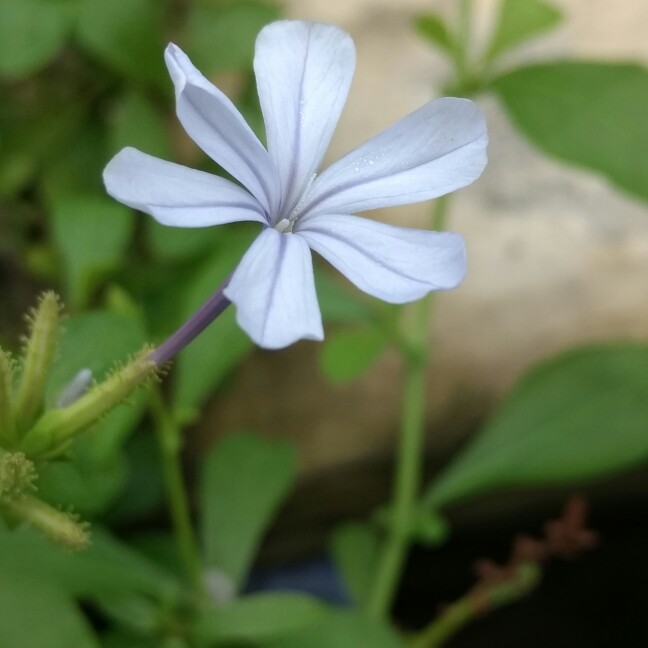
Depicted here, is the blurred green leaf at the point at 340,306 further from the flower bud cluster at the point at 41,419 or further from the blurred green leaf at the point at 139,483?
the flower bud cluster at the point at 41,419

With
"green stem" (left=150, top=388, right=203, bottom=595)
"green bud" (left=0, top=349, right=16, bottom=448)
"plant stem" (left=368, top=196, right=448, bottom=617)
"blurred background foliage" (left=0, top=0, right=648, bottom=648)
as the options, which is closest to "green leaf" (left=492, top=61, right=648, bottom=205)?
"blurred background foliage" (left=0, top=0, right=648, bottom=648)

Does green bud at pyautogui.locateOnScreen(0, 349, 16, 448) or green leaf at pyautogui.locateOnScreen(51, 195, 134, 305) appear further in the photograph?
green leaf at pyautogui.locateOnScreen(51, 195, 134, 305)

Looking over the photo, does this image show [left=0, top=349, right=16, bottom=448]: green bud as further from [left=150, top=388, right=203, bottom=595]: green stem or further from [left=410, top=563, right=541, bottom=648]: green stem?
[left=410, top=563, right=541, bottom=648]: green stem

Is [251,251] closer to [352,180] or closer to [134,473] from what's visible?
[352,180]

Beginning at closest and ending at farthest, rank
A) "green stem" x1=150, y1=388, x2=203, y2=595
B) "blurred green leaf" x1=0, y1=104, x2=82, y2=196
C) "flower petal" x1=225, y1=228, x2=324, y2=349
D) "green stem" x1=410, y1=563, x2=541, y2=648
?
"flower petal" x1=225, y1=228, x2=324, y2=349 < "green stem" x1=150, y1=388, x2=203, y2=595 < "green stem" x1=410, y1=563, x2=541, y2=648 < "blurred green leaf" x1=0, y1=104, x2=82, y2=196

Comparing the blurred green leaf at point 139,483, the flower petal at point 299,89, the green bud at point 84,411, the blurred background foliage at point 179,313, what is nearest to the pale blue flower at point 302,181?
the flower petal at point 299,89

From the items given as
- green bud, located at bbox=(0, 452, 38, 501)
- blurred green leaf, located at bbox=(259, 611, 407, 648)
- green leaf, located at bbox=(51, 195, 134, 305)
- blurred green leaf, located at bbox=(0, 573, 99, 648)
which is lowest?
blurred green leaf, located at bbox=(0, 573, 99, 648)

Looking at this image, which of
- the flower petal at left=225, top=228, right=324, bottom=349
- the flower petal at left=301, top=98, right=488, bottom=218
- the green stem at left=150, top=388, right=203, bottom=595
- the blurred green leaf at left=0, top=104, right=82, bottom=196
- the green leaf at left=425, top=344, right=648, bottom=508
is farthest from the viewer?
the blurred green leaf at left=0, top=104, right=82, bottom=196
